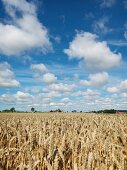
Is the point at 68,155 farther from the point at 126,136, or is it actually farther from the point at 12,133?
the point at 12,133

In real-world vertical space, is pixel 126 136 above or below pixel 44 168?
above

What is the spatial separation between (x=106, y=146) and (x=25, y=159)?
5.94ft

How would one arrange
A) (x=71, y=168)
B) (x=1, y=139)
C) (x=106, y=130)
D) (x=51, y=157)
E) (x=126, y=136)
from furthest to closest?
(x=106, y=130), (x=1, y=139), (x=126, y=136), (x=71, y=168), (x=51, y=157)

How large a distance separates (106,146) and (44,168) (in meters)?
1.35


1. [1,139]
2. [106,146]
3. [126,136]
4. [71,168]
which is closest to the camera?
[106,146]

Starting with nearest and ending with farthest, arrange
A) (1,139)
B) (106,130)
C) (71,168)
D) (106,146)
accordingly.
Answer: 1. (106,146)
2. (71,168)
3. (1,139)
4. (106,130)

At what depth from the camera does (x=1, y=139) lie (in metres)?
9.16

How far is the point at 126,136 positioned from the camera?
8.16m

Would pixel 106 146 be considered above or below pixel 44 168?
above

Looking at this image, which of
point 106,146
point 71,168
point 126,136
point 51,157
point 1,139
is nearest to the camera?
point 51,157

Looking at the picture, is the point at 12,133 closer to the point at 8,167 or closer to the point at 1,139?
→ the point at 1,139

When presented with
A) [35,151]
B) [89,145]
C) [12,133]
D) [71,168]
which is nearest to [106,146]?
[89,145]

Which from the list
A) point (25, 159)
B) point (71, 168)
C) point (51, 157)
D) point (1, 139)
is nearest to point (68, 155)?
point (71, 168)

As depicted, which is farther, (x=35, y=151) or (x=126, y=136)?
(x=126, y=136)
